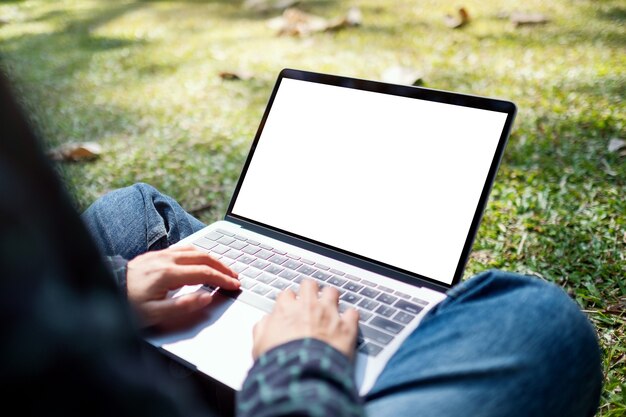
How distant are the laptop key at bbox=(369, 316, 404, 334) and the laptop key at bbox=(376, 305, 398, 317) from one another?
0.05 feet

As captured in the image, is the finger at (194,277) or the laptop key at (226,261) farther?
the laptop key at (226,261)

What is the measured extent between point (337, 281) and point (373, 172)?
237mm

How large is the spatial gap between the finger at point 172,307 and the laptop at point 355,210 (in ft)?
0.09

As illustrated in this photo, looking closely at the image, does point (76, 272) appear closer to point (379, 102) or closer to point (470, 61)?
point (379, 102)

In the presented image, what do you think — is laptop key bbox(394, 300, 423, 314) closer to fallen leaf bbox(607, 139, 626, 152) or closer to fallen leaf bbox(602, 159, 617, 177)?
fallen leaf bbox(602, 159, 617, 177)

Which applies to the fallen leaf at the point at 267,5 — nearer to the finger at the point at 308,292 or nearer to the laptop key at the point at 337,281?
the laptop key at the point at 337,281

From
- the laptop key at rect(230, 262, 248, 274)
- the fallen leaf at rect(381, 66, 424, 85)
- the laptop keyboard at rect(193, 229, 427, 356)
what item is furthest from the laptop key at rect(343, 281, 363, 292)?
the fallen leaf at rect(381, 66, 424, 85)

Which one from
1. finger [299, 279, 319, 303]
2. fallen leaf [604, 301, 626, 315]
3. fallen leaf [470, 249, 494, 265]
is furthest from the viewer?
fallen leaf [470, 249, 494, 265]

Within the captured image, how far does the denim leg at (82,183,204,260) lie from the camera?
1062 millimetres

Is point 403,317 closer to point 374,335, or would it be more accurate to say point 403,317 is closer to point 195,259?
point 374,335

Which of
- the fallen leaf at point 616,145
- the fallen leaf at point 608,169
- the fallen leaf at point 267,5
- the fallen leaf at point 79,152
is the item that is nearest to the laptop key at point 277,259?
the fallen leaf at point 608,169

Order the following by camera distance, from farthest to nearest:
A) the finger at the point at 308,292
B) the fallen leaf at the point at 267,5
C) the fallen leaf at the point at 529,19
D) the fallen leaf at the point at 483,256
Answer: the fallen leaf at the point at 267,5, the fallen leaf at the point at 529,19, the fallen leaf at the point at 483,256, the finger at the point at 308,292

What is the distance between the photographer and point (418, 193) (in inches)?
39.4

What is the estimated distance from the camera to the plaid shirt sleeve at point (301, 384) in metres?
0.50
